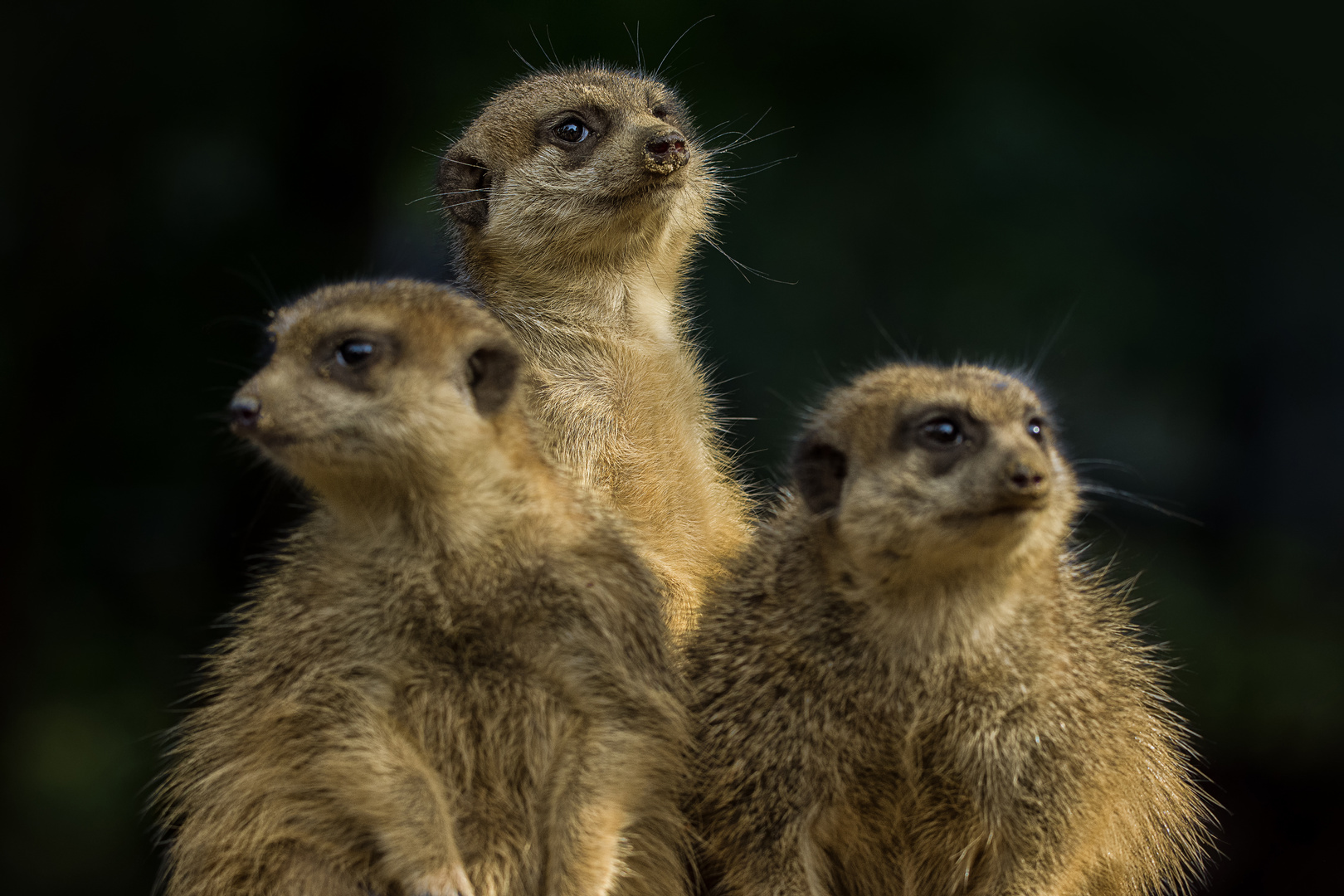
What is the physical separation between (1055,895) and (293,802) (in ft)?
5.54

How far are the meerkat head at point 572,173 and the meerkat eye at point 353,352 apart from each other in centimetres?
Answer: 148

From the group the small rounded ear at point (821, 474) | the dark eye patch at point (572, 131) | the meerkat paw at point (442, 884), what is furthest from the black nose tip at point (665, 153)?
the meerkat paw at point (442, 884)

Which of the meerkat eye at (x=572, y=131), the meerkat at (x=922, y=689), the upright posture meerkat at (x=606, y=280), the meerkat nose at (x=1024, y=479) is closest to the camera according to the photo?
the meerkat nose at (x=1024, y=479)

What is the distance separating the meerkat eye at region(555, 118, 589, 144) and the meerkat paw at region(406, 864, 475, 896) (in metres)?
2.54

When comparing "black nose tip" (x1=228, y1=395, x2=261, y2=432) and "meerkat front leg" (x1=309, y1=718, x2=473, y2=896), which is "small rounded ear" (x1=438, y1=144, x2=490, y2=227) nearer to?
"black nose tip" (x1=228, y1=395, x2=261, y2=432)

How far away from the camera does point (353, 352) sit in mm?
2943

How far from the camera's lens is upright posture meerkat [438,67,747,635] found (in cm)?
400

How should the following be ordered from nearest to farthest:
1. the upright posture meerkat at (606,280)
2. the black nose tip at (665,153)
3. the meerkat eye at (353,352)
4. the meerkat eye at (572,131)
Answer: the meerkat eye at (353,352), the upright posture meerkat at (606,280), the black nose tip at (665,153), the meerkat eye at (572,131)

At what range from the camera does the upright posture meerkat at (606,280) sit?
157 inches

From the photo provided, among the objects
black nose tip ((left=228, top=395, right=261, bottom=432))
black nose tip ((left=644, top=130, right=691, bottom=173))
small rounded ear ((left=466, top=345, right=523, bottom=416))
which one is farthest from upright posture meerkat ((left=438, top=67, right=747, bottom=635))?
black nose tip ((left=228, top=395, right=261, bottom=432))

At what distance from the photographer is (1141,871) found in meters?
3.29

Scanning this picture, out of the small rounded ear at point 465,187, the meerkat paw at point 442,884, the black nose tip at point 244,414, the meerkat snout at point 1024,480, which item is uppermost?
the black nose tip at point 244,414

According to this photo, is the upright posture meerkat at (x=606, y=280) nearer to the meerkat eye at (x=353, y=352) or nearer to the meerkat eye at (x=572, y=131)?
the meerkat eye at (x=572, y=131)

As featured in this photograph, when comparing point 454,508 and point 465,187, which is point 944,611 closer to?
point 454,508
